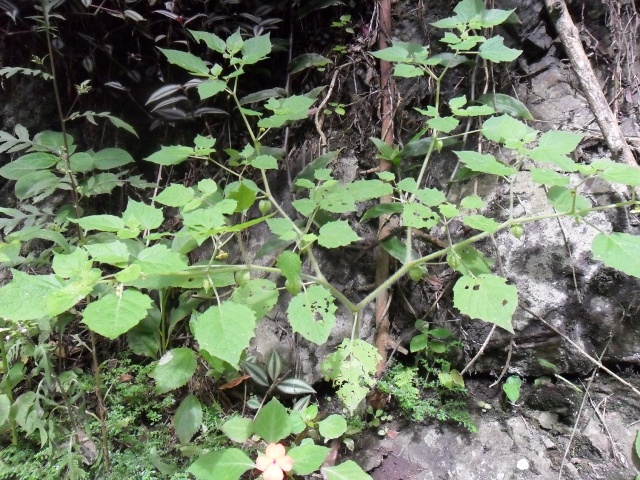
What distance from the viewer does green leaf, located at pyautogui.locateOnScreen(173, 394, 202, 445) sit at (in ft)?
4.40

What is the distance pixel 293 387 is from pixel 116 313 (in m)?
0.84

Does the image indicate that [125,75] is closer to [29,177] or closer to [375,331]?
[29,177]

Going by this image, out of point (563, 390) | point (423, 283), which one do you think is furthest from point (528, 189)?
point (563, 390)

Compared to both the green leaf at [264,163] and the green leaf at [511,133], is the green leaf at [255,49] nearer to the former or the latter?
the green leaf at [264,163]

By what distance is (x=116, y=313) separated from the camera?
34.1 inches

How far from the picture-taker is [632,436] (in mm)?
1294

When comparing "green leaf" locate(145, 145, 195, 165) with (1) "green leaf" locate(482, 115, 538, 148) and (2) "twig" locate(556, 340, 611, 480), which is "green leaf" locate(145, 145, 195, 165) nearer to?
(1) "green leaf" locate(482, 115, 538, 148)

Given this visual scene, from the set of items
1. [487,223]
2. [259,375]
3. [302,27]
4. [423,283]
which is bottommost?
[259,375]

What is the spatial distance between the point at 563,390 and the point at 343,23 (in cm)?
183

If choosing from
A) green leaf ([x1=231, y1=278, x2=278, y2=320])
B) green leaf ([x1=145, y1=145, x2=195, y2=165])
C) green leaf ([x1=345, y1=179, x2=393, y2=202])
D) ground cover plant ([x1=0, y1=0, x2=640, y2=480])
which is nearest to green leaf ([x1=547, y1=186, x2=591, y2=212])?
ground cover plant ([x1=0, y1=0, x2=640, y2=480])

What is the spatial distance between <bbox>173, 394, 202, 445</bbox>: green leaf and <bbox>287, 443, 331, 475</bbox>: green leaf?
1.37 ft

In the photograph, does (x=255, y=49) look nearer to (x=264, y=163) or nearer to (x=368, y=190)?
(x=264, y=163)

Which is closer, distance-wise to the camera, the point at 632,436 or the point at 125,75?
the point at 632,436

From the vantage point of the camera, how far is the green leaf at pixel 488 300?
1045 mm
